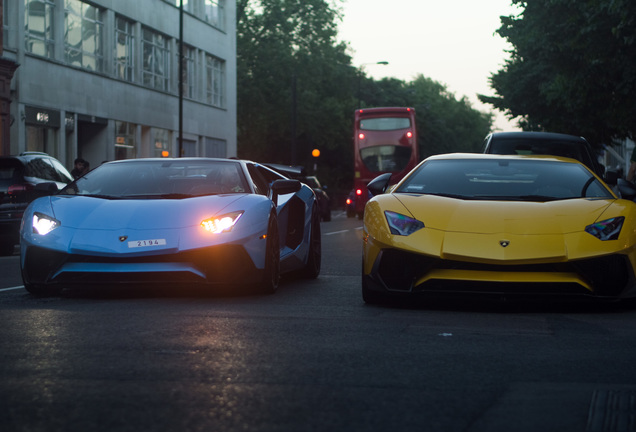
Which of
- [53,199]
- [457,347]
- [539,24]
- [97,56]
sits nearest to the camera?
[457,347]

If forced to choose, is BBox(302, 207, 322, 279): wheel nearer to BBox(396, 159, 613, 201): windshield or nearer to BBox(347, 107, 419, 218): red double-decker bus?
BBox(396, 159, 613, 201): windshield

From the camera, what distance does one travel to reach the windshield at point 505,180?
8.87 meters

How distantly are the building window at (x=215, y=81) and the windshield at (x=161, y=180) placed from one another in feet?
145

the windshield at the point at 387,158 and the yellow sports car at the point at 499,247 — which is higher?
the windshield at the point at 387,158

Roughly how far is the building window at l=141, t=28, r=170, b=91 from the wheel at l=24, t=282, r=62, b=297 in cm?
3692

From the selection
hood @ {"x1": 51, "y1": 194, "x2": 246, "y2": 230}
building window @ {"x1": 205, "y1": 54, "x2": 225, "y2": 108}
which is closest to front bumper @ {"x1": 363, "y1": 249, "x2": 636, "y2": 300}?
hood @ {"x1": 51, "y1": 194, "x2": 246, "y2": 230}

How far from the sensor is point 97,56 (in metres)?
40.4

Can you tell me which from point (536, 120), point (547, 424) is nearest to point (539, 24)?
point (536, 120)

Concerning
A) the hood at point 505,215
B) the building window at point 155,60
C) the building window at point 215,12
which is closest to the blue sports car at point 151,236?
the hood at point 505,215

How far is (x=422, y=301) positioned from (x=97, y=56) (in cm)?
3344

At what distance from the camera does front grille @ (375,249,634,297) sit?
25.7ft

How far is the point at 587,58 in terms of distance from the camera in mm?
27484

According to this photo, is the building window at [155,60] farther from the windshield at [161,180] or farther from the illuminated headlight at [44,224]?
the illuminated headlight at [44,224]

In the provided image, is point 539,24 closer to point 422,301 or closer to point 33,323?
point 422,301
